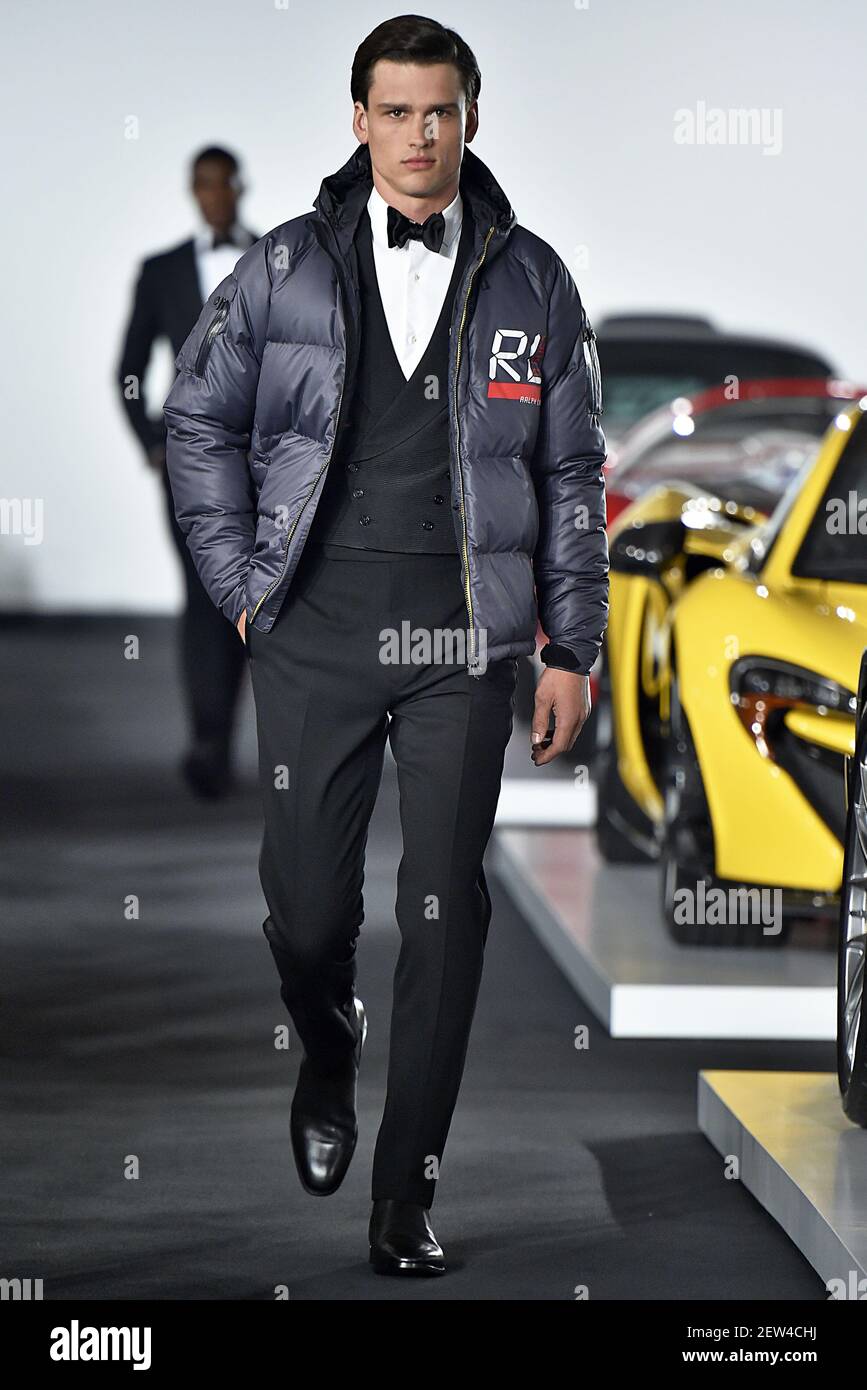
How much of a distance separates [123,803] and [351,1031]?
5140 mm

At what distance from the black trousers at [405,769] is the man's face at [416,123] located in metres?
0.55

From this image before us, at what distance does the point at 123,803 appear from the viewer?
8.85 metres

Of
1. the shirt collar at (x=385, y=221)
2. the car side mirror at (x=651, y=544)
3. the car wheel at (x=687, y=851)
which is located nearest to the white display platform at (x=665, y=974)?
the car wheel at (x=687, y=851)

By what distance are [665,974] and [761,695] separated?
2.14ft

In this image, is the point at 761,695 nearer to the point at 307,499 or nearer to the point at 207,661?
the point at 307,499

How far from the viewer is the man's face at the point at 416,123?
3.41 metres

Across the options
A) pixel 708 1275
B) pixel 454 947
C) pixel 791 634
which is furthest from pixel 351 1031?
pixel 791 634

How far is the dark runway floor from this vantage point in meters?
3.61

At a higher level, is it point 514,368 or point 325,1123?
point 514,368

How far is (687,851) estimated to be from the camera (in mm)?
5445

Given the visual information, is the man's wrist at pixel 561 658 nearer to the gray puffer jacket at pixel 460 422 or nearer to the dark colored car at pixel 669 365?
the gray puffer jacket at pixel 460 422

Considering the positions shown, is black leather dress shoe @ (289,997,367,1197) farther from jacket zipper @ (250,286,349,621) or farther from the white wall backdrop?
the white wall backdrop

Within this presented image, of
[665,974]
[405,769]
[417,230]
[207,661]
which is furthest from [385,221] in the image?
[207,661]
